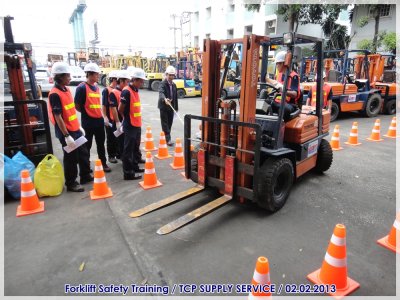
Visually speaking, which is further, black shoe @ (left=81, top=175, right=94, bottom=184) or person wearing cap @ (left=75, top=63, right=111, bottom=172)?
black shoe @ (left=81, top=175, right=94, bottom=184)

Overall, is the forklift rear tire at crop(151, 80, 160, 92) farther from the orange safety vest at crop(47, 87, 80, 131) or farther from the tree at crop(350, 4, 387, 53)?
the orange safety vest at crop(47, 87, 80, 131)

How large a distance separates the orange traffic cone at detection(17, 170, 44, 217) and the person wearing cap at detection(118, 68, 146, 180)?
1469 millimetres

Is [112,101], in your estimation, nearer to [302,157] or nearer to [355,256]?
[302,157]

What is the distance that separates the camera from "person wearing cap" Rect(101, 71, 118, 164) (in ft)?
18.4

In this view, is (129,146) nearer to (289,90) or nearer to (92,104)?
(92,104)

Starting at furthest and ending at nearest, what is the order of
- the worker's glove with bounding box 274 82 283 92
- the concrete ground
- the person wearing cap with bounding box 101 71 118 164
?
the person wearing cap with bounding box 101 71 118 164, the worker's glove with bounding box 274 82 283 92, the concrete ground

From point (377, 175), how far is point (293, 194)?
202cm

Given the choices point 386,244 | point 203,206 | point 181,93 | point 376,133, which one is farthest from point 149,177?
point 181,93

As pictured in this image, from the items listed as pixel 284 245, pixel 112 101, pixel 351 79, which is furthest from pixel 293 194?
pixel 351 79

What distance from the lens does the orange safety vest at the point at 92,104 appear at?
4.73 metres

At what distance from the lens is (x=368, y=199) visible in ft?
14.0

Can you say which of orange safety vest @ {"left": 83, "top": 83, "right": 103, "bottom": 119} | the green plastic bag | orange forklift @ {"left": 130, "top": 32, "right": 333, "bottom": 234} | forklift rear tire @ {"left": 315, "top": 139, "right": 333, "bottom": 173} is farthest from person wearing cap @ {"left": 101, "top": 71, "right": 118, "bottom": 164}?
forklift rear tire @ {"left": 315, "top": 139, "right": 333, "bottom": 173}

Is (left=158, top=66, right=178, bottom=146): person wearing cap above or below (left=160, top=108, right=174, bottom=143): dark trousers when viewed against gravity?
above

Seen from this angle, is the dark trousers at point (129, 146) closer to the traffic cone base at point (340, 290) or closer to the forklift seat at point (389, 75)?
the traffic cone base at point (340, 290)
